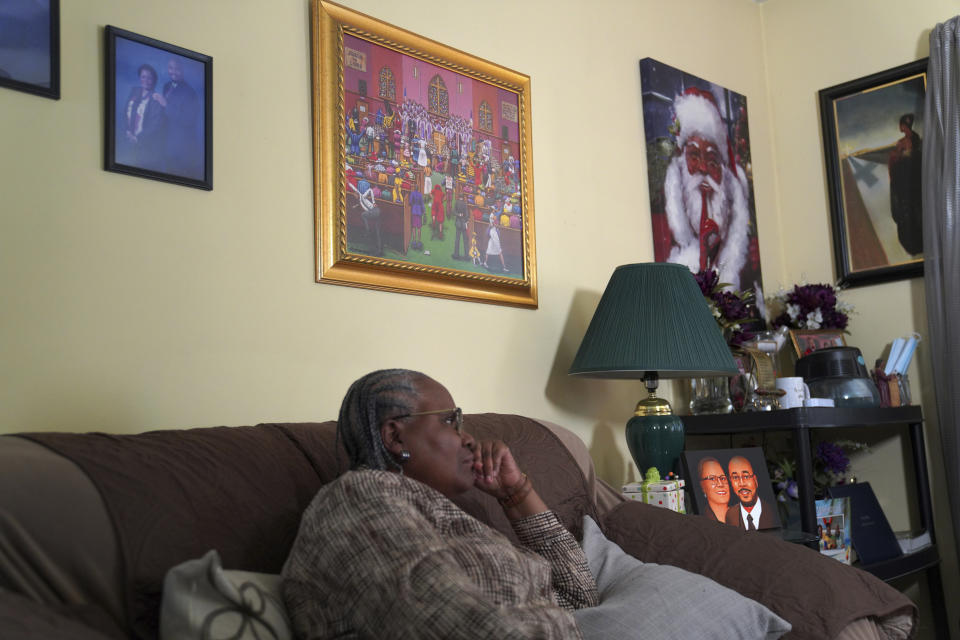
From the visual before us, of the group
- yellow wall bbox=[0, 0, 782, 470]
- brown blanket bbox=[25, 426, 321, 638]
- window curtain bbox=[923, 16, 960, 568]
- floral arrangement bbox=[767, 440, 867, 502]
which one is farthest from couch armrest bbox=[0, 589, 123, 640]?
window curtain bbox=[923, 16, 960, 568]

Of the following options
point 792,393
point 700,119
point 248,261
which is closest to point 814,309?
point 792,393

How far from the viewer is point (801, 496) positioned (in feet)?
8.46

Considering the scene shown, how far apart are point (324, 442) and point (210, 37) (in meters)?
0.99

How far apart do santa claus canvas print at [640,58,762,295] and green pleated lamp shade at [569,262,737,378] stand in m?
0.60

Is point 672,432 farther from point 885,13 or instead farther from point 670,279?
point 885,13

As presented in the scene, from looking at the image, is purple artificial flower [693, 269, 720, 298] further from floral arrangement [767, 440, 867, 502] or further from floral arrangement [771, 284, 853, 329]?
floral arrangement [767, 440, 867, 502]

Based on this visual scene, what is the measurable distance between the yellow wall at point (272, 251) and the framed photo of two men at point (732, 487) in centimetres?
42

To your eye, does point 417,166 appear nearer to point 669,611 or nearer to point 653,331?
point 653,331

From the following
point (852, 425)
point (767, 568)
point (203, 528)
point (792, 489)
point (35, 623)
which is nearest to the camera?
point (35, 623)

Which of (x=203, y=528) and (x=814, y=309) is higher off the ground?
(x=814, y=309)

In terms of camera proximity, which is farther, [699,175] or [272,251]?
[699,175]

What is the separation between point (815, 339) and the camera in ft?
10.8

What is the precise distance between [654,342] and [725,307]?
0.76m

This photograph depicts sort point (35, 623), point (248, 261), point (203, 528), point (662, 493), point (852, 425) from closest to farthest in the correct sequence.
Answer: point (35, 623) → point (203, 528) → point (248, 261) → point (662, 493) → point (852, 425)
